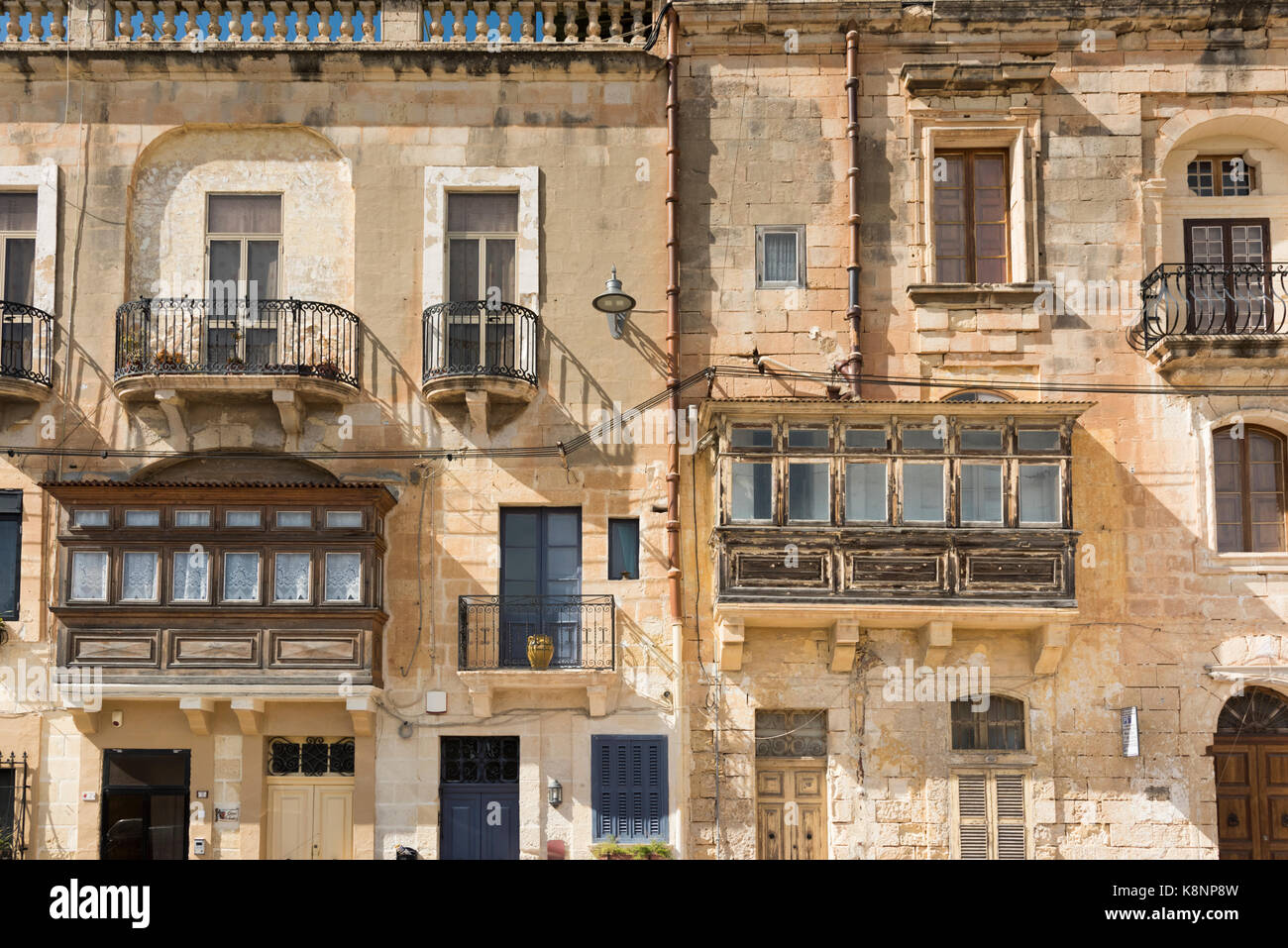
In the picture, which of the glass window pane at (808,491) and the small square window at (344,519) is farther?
the small square window at (344,519)

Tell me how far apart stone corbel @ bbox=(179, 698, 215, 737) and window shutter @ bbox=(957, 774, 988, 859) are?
906 cm

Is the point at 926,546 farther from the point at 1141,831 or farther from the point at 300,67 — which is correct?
the point at 300,67

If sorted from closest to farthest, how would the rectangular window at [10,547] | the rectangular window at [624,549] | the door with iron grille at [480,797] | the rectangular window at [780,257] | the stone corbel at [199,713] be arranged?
the stone corbel at [199,713] < the door with iron grille at [480,797] < the rectangular window at [10,547] < the rectangular window at [624,549] < the rectangular window at [780,257]

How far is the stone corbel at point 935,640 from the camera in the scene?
16453 mm

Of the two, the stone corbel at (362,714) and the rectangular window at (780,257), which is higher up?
the rectangular window at (780,257)

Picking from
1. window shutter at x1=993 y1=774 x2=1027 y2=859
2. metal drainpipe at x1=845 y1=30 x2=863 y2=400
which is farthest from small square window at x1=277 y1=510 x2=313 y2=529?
window shutter at x1=993 y1=774 x2=1027 y2=859

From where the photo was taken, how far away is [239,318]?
57.8 feet

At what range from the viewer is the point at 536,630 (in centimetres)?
1717

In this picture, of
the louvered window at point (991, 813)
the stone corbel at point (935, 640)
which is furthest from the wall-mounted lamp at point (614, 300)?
the louvered window at point (991, 813)

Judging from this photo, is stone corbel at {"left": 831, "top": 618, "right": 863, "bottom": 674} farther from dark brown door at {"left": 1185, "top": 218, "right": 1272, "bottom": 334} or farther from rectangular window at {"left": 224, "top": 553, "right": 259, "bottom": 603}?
rectangular window at {"left": 224, "top": 553, "right": 259, "bottom": 603}

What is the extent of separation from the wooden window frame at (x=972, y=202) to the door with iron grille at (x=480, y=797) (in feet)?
27.3

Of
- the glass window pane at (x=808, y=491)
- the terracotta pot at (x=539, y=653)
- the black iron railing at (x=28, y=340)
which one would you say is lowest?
the terracotta pot at (x=539, y=653)

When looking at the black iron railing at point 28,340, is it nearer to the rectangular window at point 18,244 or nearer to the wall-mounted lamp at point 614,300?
the rectangular window at point 18,244

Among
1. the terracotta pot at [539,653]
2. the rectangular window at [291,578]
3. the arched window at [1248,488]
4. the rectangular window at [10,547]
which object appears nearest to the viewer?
the rectangular window at [291,578]
